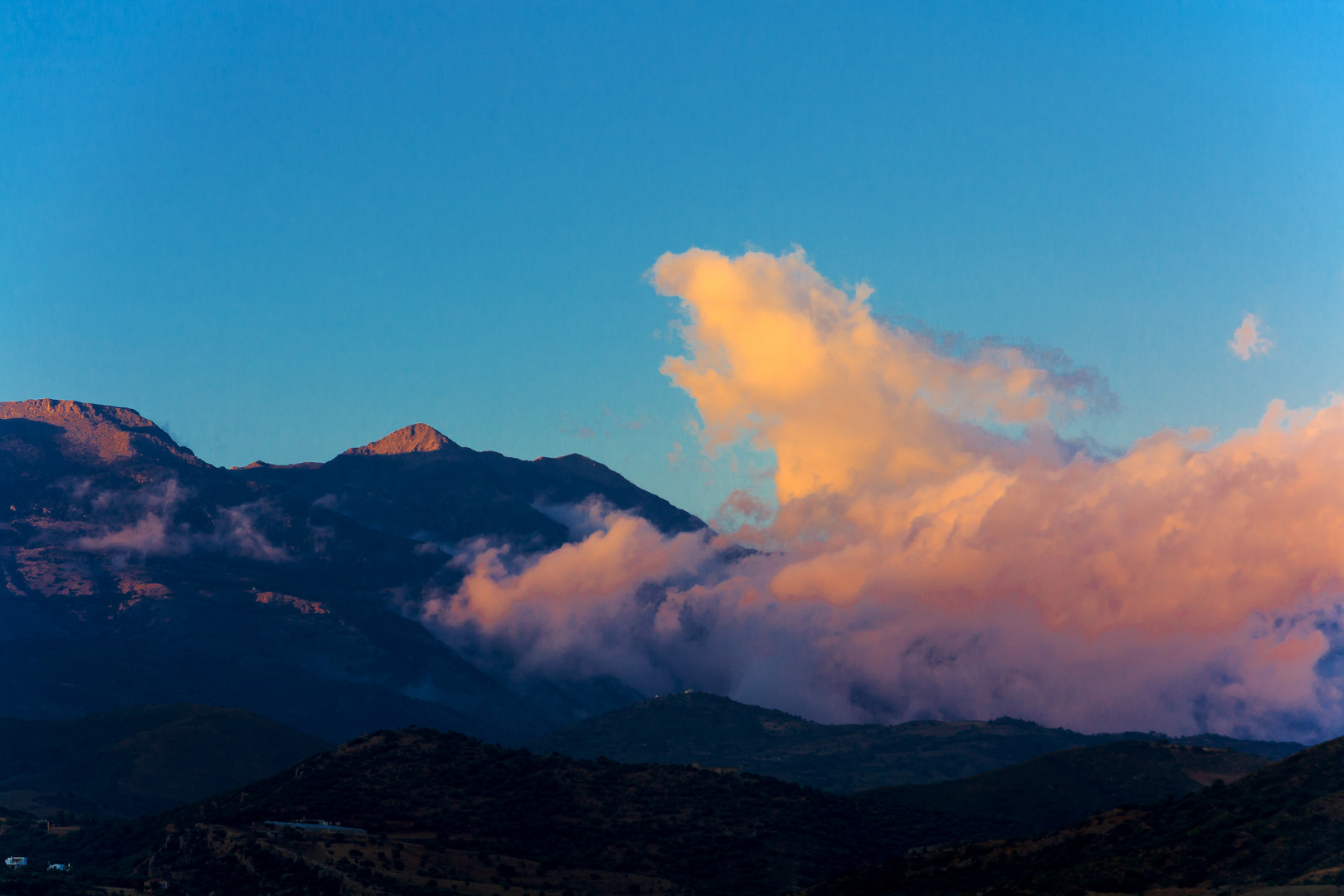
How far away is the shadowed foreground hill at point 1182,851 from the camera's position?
298ft

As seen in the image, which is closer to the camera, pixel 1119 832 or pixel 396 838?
pixel 1119 832

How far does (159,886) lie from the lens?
139 m

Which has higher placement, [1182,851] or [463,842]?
[463,842]

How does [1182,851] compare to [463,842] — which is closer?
[1182,851]

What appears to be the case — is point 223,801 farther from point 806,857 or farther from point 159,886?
point 806,857

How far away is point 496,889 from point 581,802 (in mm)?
50655

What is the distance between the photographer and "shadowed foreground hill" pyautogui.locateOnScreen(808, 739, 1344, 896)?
298 feet

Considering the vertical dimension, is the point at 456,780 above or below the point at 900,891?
above

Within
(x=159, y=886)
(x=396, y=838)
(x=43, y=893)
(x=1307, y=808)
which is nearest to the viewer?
(x=1307, y=808)

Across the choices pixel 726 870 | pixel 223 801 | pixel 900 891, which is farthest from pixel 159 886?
pixel 900 891

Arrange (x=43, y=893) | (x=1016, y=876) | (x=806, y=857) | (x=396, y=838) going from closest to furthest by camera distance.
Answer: (x=1016, y=876) < (x=43, y=893) < (x=396, y=838) < (x=806, y=857)

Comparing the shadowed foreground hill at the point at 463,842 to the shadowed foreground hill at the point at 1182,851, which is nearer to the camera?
the shadowed foreground hill at the point at 1182,851

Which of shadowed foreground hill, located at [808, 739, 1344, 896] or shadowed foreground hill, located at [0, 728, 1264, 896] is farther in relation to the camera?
shadowed foreground hill, located at [0, 728, 1264, 896]

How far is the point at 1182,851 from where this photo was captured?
98.1m
